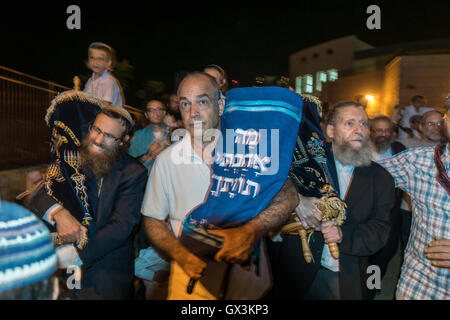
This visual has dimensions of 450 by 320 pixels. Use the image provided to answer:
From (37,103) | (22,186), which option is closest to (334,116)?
(22,186)

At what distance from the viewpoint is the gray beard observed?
2516 mm

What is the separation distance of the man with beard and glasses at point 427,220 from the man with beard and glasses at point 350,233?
0.16 m

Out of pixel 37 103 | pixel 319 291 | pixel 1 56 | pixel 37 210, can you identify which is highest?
pixel 1 56

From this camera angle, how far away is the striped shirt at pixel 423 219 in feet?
7.32

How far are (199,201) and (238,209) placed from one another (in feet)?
1.20

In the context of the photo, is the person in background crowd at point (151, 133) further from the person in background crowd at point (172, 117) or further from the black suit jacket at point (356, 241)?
the black suit jacket at point (356, 241)

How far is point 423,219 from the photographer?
2.36 metres

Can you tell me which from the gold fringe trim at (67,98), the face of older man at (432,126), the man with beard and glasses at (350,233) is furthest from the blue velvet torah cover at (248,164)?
the face of older man at (432,126)

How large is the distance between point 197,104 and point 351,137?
1179mm

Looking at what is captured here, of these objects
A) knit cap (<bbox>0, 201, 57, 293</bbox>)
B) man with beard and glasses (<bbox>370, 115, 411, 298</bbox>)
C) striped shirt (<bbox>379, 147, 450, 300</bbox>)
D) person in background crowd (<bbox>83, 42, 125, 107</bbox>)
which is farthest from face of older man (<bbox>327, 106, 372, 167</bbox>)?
person in background crowd (<bbox>83, 42, 125, 107</bbox>)

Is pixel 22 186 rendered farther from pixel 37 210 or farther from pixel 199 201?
pixel 199 201

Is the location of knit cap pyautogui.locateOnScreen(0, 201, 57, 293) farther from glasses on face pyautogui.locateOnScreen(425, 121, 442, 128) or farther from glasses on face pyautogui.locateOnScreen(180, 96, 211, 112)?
glasses on face pyautogui.locateOnScreen(425, 121, 442, 128)

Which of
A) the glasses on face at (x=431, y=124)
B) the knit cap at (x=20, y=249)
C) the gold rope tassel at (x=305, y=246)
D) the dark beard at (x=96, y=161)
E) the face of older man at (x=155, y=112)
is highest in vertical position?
the face of older man at (x=155, y=112)

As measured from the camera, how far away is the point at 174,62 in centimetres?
1769
